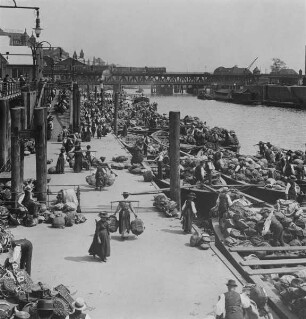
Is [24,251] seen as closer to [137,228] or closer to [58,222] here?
[137,228]

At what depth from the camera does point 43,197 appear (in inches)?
715

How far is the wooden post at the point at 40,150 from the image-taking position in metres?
17.7

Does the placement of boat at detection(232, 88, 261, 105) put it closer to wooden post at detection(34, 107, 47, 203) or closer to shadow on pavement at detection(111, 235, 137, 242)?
wooden post at detection(34, 107, 47, 203)

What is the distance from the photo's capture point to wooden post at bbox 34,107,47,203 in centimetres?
1767

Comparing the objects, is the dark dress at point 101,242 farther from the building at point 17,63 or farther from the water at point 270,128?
the building at point 17,63

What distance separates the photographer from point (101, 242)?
12.6 meters

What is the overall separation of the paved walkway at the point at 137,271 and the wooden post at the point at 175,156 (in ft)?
6.03

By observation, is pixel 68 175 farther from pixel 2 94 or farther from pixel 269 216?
pixel 269 216

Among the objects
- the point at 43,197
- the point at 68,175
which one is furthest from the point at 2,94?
the point at 43,197

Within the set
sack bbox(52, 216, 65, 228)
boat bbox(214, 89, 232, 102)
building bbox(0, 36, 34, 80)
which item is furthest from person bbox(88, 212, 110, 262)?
boat bbox(214, 89, 232, 102)

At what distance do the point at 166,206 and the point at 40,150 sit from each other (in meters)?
5.00

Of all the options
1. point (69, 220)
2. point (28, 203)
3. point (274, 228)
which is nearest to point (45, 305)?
point (69, 220)

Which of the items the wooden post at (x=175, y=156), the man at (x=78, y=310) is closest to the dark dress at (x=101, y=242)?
the man at (x=78, y=310)

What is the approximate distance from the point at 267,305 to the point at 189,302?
1.67m
